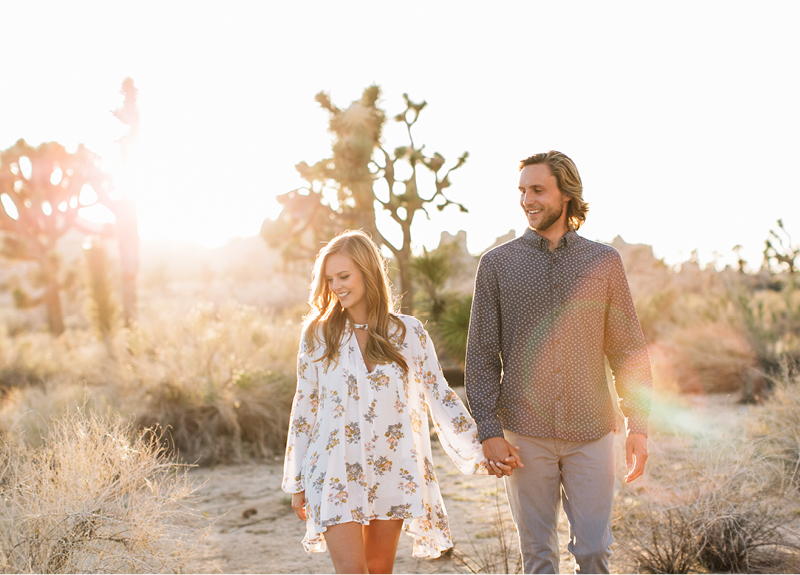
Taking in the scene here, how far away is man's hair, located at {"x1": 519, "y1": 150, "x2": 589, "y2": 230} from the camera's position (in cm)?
249

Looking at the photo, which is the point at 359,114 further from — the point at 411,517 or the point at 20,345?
the point at 411,517

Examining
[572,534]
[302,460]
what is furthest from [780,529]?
[302,460]

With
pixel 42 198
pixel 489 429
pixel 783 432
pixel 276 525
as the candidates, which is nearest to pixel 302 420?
pixel 489 429

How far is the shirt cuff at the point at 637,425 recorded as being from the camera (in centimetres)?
240

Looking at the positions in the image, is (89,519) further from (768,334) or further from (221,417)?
(768,334)

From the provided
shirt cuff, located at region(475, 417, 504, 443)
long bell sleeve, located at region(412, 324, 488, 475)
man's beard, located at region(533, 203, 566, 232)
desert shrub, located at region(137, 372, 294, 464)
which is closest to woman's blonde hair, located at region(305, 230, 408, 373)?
long bell sleeve, located at region(412, 324, 488, 475)

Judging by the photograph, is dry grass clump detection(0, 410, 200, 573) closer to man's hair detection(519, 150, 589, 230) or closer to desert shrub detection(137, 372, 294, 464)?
man's hair detection(519, 150, 589, 230)

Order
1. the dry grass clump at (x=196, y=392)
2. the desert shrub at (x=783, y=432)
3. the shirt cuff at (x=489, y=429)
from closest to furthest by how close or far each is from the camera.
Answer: the shirt cuff at (x=489, y=429) < the desert shrub at (x=783, y=432) < the dry grass clump at (x=196, y=392)

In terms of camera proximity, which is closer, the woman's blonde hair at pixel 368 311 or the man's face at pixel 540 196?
the man's face at pixel 540 196

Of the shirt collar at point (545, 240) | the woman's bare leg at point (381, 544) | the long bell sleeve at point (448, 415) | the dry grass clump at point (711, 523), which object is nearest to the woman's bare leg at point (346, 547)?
the woman's bare leg at point (381, 544)

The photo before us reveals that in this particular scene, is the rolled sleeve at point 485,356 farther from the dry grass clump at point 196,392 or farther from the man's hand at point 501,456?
the dry grass clump at point 196,392

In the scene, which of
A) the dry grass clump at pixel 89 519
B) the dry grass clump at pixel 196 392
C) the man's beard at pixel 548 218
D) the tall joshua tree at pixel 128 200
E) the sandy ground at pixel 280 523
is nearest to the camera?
the man's beard at pixel 548 218

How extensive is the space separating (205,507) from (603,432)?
4249 mm

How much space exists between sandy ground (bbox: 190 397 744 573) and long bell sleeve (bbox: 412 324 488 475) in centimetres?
71
